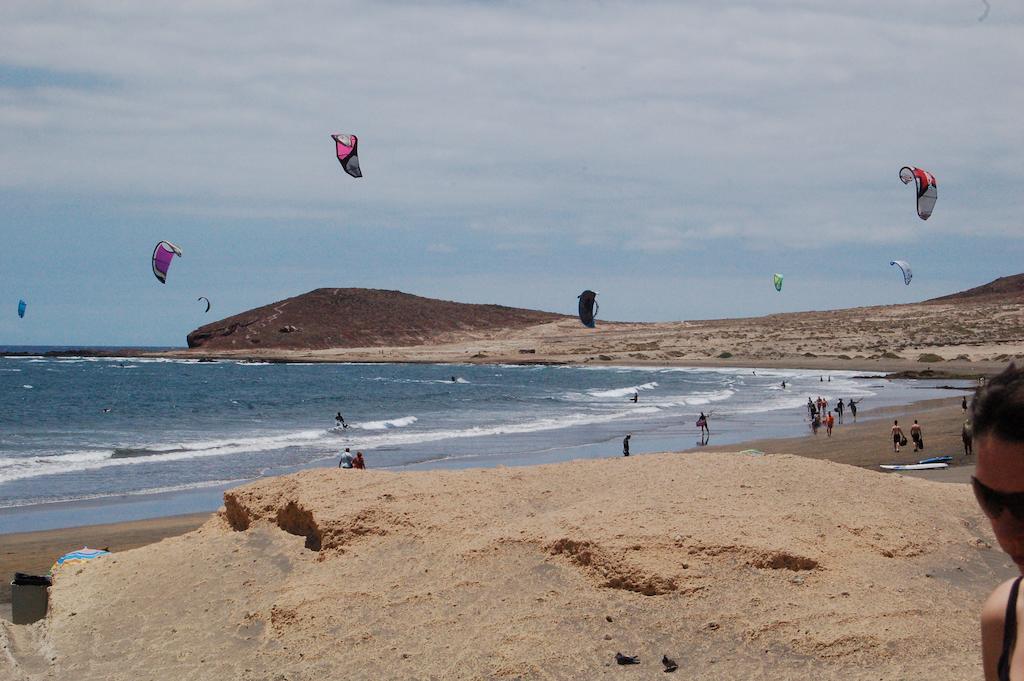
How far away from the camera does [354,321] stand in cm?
13362

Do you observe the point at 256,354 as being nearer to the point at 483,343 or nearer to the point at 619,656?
the point at 483,343

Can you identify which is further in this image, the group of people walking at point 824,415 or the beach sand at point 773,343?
the beach sand at point 773,343

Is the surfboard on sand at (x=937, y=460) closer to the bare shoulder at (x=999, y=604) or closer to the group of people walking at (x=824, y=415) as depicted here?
the group of people walking at (x=824, y=415)

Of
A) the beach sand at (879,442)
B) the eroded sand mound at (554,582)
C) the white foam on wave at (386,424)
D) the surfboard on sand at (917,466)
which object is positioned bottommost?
the beach sand at (879,442)

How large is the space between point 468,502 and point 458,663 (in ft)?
7.14

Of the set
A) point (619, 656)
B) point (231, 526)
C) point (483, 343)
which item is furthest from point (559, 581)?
point (483, 343)

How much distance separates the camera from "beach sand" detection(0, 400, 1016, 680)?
654 centimetres

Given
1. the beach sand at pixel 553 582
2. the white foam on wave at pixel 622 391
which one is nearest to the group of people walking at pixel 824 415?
the white foam on wave at pixel 622 391

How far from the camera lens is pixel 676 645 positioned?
6.59 metres

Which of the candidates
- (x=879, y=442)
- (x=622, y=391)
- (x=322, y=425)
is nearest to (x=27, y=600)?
(x=879, y=442)

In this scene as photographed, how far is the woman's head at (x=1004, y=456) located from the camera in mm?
1656

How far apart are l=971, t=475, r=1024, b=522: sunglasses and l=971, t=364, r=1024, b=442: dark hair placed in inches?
3.5

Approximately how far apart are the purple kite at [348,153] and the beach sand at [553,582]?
1234 centimetres

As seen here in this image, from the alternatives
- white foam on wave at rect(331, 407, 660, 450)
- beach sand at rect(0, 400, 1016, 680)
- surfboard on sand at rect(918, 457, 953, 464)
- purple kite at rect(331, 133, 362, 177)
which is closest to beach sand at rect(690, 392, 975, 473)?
surfboard on sand at rect(918, 457, 953, 464)
